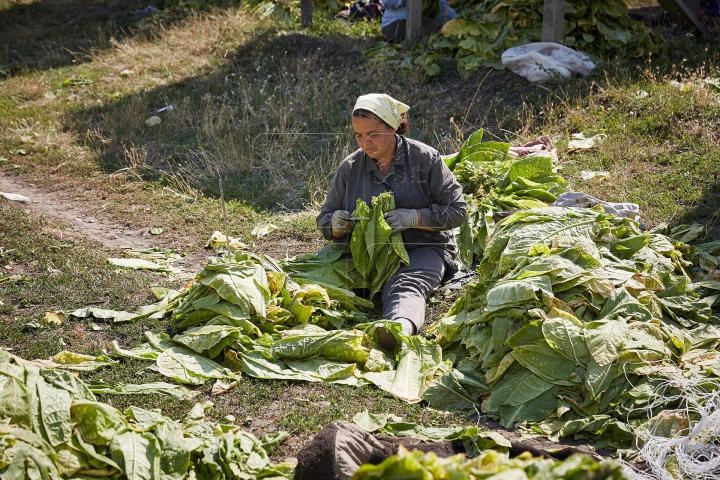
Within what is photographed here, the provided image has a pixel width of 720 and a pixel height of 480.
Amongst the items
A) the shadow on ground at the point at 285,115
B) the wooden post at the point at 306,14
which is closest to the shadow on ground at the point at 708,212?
the shadow on ground at the point at 285,115

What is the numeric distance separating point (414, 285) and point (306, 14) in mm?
7844

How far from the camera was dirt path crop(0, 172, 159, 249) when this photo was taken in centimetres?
620

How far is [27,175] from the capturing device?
8.02 meters

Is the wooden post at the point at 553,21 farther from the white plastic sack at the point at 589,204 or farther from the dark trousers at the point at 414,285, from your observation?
the dark trousers at the point at 414,285

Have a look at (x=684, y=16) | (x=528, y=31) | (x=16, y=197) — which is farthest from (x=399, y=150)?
(x=684, y=16)

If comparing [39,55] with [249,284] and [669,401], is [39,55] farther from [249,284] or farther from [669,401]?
[669,401]

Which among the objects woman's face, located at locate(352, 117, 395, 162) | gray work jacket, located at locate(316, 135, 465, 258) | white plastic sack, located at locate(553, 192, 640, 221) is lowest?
white plastic sack, located at locate(553, 192, 640, 221)

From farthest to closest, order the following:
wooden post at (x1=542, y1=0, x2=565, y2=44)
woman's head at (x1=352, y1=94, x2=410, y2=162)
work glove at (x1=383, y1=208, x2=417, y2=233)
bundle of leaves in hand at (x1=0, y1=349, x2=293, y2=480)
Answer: wooden post at (x1=542, y1=0, x2=565, y2=44) → work glove at (x1=383, y1=208, x2=417, y2=233) → woman's head at (x1=352, y1=94, x2=410, y2=162) → bundle of leaves in hand at (x1=0, y1=349, x2=293, y2=480)

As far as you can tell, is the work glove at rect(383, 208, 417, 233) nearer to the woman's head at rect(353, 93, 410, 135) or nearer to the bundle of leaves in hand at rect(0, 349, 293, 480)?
the woman's head at rect(353, 93, 410, 135)

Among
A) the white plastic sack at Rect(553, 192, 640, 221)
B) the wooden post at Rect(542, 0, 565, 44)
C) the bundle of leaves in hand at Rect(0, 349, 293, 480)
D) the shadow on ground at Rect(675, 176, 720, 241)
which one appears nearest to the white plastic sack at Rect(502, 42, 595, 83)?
the wooden post at Rect(542, 0, 565, 44)

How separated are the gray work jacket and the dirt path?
7.28 ft

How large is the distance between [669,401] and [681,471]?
44cm

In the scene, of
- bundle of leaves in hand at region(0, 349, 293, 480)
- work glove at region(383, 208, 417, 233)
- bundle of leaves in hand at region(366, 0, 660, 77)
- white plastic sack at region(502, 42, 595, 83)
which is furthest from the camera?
bundle of leaves in hand at region(366, 0, 660, 77)

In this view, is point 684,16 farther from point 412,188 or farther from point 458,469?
point 458,469
